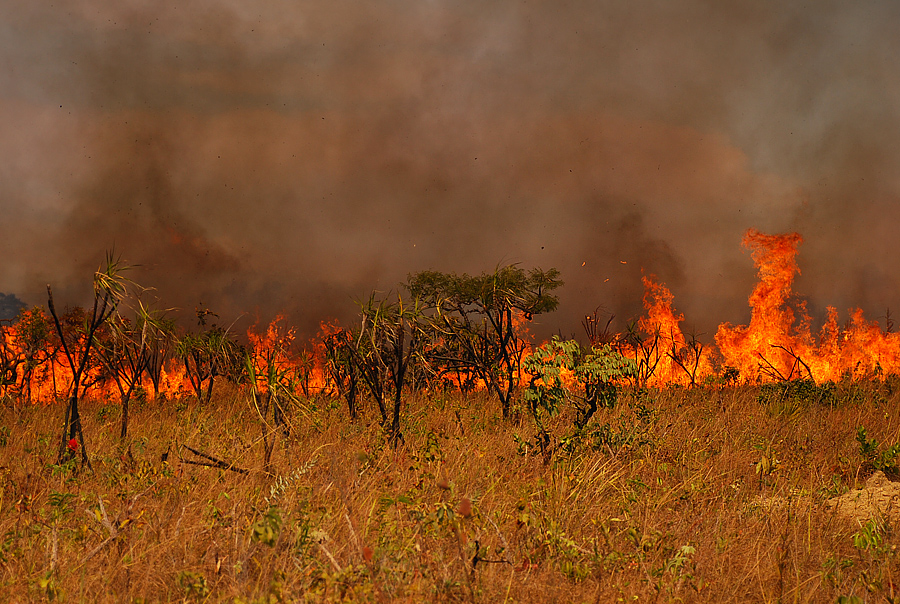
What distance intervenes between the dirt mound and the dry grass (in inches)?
6.5

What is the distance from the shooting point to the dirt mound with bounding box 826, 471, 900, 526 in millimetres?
4656

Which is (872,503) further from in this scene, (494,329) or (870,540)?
(494,329)

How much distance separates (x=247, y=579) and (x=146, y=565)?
724mm

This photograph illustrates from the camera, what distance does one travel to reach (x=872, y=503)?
193 inches

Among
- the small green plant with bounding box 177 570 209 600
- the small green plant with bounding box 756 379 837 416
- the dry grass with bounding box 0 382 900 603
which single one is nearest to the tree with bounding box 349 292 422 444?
the dry grass with bounding box 0 382 900 603

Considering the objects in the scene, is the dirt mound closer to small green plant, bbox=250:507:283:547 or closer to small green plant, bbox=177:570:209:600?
small green plant, bbox=250:507:283:547

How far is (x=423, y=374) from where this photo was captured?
1150cm

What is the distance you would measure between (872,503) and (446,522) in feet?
13.2

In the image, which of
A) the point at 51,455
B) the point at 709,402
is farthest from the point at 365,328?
the point at 709,402

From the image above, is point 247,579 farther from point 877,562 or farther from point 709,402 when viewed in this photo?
point 709,402

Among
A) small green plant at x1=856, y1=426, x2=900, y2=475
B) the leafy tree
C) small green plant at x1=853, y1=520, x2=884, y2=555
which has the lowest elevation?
small green plant at x1=853, y1=520, x2=884, y2=555

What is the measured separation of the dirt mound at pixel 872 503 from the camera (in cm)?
466

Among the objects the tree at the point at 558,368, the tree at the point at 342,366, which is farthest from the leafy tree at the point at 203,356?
the tree at the point at 558,368

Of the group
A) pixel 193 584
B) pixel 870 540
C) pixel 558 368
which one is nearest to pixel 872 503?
pixel 870 540
